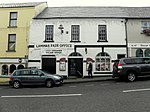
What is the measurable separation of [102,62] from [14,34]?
414 inches

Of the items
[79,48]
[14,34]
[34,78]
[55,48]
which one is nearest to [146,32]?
[79,48]

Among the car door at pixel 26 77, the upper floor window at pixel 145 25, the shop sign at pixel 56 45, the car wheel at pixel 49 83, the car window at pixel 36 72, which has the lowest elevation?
the car wheel at pixel 49 83

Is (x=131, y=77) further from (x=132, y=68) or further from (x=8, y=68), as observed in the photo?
(x=8, y=68)

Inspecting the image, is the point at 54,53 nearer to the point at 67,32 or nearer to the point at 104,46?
the point at 67,32

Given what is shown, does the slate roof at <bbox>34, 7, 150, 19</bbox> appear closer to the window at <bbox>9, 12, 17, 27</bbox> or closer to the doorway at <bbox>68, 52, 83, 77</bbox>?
the window at <bbox>9, 12, 17, 27</bbox>

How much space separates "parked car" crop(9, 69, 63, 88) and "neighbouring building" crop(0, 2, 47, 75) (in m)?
5.76

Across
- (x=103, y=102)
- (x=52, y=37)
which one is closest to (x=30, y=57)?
(x=52, y=37)

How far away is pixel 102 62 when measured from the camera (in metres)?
23.7

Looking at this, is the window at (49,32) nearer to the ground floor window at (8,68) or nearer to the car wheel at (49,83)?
the ground floor window at (8,68)

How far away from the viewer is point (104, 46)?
23.7 meters

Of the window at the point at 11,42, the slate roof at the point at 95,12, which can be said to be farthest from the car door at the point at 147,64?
the window at the point at 11,42

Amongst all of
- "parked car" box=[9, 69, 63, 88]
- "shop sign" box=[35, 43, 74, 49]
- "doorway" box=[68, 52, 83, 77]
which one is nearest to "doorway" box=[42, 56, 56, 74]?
"shop sign" box=[35, 43, 74, 49]

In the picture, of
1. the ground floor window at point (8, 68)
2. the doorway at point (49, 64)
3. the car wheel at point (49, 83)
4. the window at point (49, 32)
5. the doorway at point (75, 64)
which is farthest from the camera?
the ground floor window at point (8, 68)

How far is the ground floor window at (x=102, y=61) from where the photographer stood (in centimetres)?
2361
